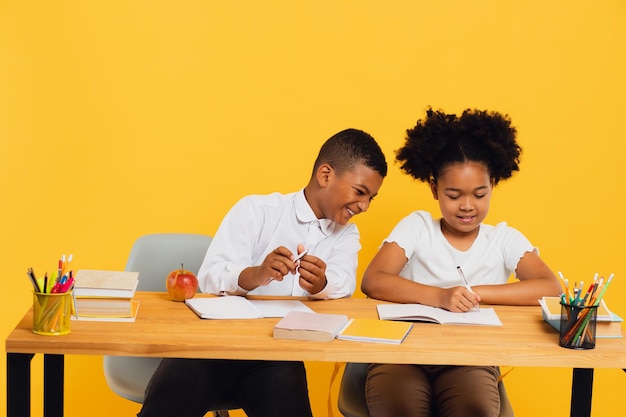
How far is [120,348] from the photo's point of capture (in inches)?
78.9

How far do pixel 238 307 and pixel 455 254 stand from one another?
86 centimetres

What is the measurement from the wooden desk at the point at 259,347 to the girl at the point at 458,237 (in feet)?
1.40

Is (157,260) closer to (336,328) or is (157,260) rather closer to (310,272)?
(310,272)

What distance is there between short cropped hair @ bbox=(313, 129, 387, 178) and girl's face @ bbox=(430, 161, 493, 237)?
22 centimetres

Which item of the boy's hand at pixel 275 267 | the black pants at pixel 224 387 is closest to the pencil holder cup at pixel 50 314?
the black pants at pixel 224 387

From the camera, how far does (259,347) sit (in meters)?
2.02

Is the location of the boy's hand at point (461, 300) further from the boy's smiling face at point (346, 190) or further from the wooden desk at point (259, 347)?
the boy's smiling face at point (346, 190)

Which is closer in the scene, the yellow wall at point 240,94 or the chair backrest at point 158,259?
the chair backrest at point 158,259

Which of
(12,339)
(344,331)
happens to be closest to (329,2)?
(344,331)

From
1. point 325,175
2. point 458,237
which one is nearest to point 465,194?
point 458,237

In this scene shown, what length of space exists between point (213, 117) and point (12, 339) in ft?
5.99

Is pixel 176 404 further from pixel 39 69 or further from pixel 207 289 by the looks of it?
pixel 39 69

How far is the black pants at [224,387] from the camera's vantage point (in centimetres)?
225

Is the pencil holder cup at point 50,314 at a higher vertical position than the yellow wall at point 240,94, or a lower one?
lower
